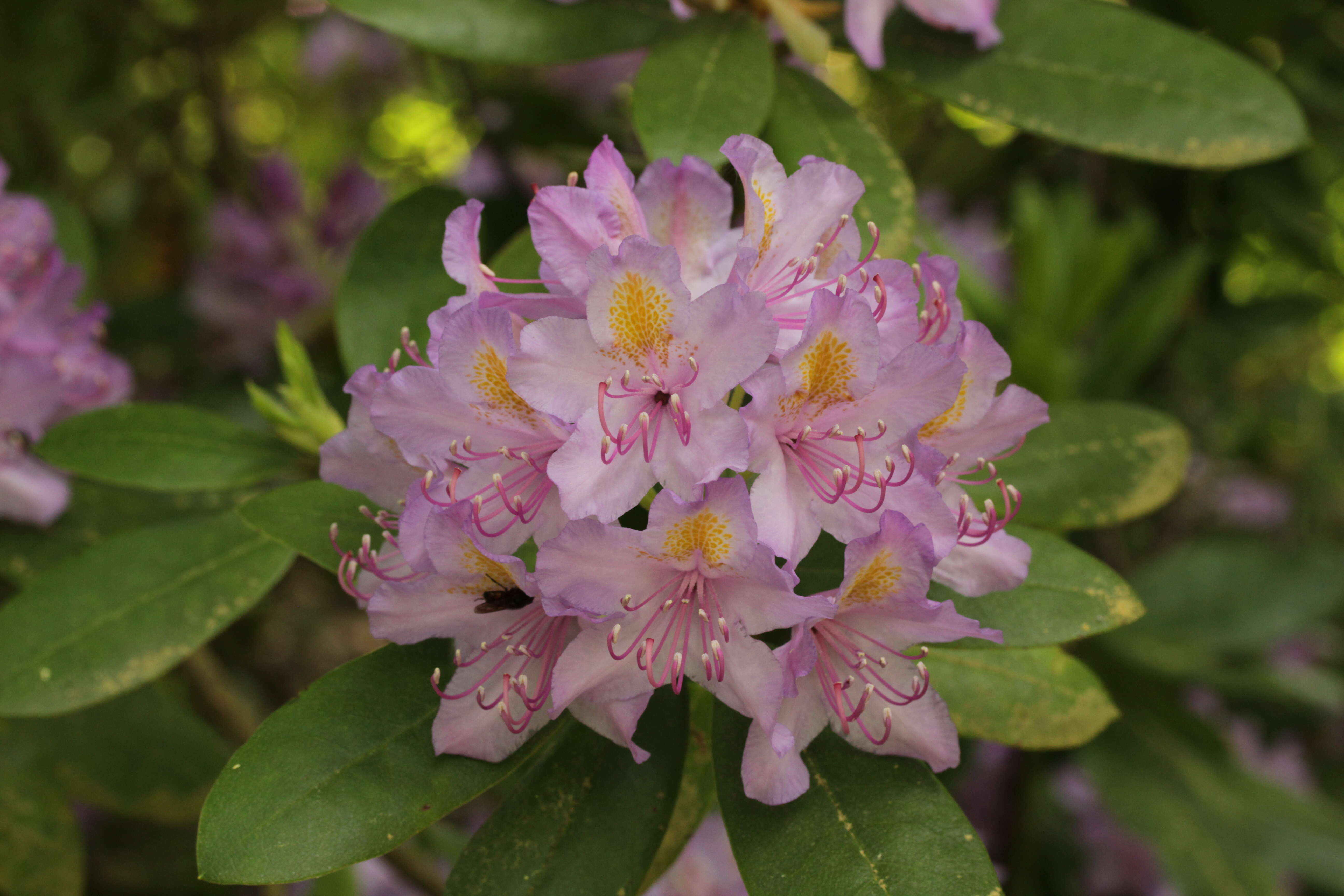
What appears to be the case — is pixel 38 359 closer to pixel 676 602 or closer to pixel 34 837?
pixel 34 837

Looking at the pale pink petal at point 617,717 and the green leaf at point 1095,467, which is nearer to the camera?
the pale pink petal at point 617,717

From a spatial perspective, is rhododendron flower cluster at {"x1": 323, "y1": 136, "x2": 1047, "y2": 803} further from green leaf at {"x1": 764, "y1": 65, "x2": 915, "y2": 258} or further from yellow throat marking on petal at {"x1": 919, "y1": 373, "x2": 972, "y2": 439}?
green leaf at {"x1": 764, "y1": 65, "x2": 915, "y2": 258}

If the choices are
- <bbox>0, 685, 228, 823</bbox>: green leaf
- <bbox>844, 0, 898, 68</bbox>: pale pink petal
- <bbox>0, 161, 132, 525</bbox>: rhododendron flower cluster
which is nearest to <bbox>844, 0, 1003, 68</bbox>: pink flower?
<bbox>844, 0, 898, 68</bbox>: pale pink petal

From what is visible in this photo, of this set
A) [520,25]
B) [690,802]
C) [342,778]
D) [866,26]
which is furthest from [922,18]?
[342,778]

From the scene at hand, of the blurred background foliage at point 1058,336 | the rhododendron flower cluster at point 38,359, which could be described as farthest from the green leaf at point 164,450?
the blurred background foliage at point 1058,336

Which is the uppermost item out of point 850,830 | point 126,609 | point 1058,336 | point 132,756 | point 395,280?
point 395,280

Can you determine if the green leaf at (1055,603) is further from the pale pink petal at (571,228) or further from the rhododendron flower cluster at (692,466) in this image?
the pale pink petal at (571,228)
